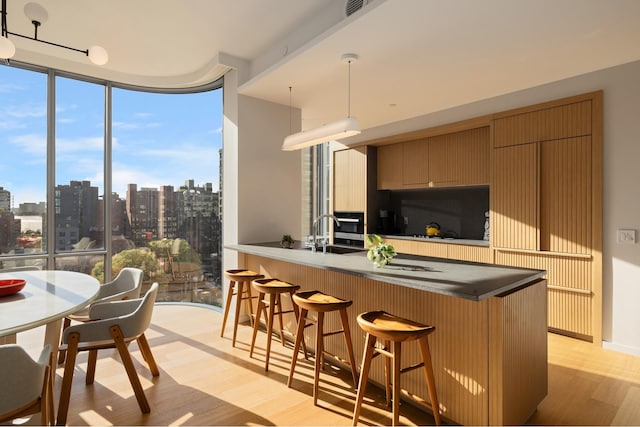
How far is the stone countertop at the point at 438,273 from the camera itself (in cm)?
191

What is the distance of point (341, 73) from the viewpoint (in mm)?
3625

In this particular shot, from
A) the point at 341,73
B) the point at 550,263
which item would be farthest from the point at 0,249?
the point at 550,263

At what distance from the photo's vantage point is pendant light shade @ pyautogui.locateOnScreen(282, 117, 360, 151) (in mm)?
2949

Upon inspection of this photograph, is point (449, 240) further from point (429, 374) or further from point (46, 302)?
point (46, 302)

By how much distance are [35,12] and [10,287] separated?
227cm

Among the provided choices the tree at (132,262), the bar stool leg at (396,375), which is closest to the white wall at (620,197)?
the bar stool leg at (396,375)

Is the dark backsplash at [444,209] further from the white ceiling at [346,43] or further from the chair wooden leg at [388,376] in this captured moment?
the chair wooden leg at [388,376]

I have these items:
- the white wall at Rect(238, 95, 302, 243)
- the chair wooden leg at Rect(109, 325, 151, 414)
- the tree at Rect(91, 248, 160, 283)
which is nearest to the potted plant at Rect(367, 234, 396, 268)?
the chair wooden leg at Rect(109, 325, 151, 414)

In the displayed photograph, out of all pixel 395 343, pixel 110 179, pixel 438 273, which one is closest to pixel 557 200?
pixel 438 273

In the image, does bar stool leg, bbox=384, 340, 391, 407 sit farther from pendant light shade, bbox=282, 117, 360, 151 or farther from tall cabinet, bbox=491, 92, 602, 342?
tall cabinet, bbox=491, 92, 602, 342

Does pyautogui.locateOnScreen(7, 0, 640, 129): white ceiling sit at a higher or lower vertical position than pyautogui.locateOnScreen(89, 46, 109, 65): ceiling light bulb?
higher

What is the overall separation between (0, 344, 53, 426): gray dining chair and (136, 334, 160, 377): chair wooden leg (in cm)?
112

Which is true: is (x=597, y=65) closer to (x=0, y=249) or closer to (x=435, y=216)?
(x=435, y=216)

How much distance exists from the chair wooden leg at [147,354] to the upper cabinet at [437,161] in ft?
13.6
